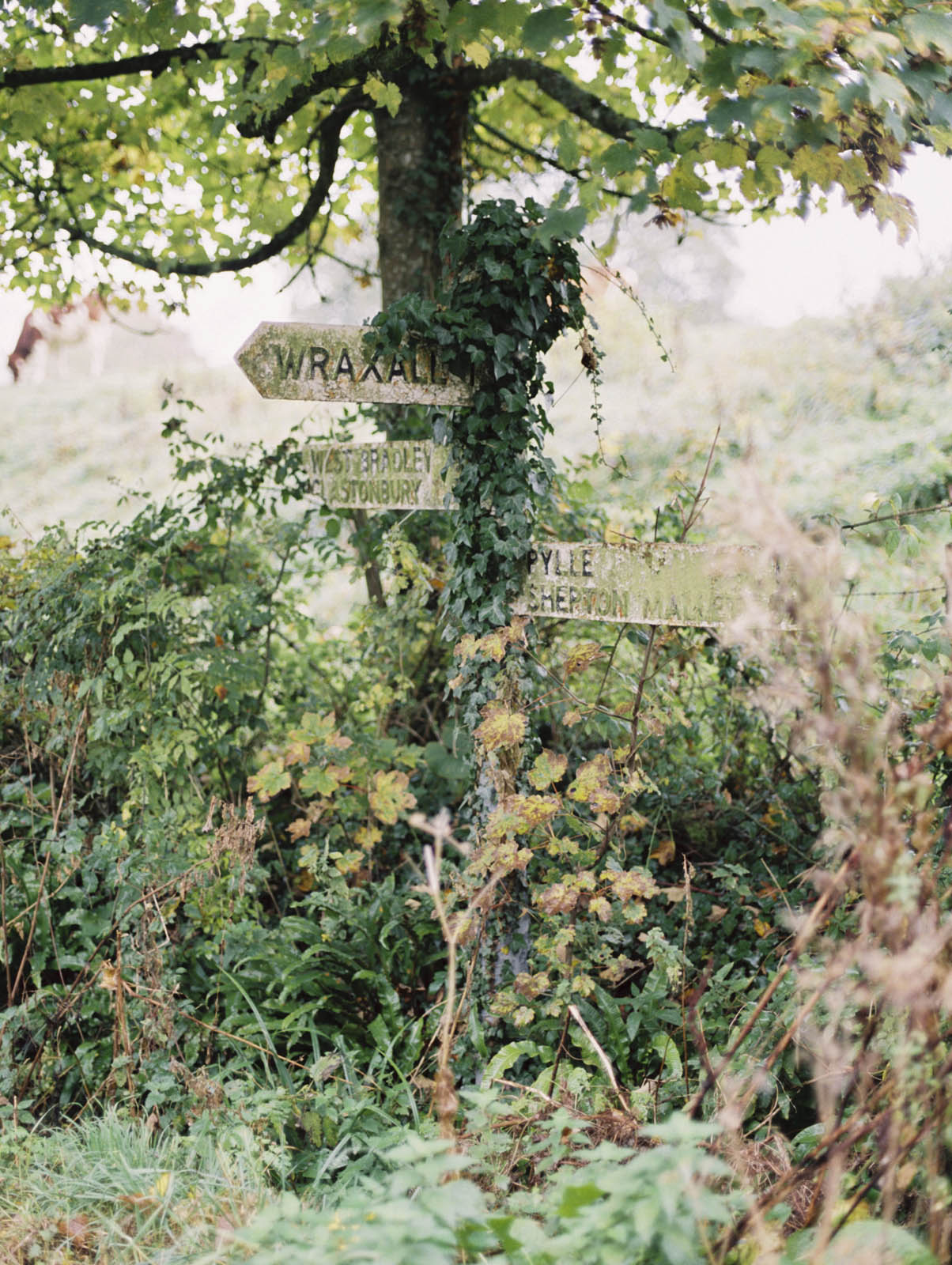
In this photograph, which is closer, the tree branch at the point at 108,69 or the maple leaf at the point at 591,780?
the maple leaf at the point at 591,780

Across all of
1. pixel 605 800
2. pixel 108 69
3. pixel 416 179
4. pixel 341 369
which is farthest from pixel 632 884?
pixel 108 69

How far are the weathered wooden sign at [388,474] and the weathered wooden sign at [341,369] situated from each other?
0.20m

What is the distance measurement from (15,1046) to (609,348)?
11.9 meters

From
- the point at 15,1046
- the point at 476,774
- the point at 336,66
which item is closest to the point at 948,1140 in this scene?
the point at 476,774

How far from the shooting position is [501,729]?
290 cm

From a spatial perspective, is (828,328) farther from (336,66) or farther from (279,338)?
(279,338)

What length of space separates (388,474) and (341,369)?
393mm

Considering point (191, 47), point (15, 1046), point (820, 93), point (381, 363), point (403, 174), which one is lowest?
point (15, 1046)

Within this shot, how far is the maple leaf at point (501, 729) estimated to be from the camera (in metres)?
2.89

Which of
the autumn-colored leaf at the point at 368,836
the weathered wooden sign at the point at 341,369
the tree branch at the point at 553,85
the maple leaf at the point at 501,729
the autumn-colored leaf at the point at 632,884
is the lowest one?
the autumn-colored leaf at the point at 368,836

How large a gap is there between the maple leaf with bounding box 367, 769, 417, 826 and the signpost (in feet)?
3.37

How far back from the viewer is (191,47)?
4.53 meters

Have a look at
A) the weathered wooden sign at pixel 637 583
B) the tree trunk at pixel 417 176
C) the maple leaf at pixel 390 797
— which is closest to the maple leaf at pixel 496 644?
the weathered wooden sign at pixel 637 583

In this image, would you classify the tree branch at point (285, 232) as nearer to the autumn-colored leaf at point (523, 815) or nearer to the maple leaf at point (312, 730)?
the maple leaf at point (312, 730)
